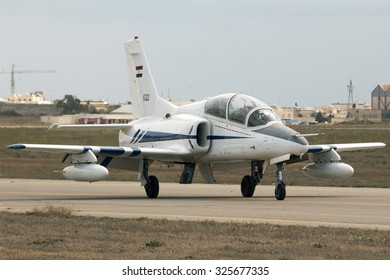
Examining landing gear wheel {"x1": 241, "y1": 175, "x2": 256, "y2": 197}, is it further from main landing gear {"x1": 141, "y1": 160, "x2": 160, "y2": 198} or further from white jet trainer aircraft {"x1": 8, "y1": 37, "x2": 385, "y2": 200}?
main landing gear {"x1": 141, "y1": 160, "x2": 160, "y2": 198}

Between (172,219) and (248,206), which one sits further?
(248,206)

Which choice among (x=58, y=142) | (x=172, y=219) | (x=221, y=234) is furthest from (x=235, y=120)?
(x=58, y=142)

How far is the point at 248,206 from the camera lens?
26859mm

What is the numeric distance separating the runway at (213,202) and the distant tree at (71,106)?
9494 cm

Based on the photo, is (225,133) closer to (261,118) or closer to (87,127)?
(261,118)

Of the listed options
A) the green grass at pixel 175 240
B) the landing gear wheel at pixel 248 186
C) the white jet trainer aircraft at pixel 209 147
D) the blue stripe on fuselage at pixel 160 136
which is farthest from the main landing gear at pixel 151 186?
the green grass at pixel 175 240

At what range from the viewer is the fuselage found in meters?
29.2

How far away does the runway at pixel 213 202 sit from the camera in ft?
76.6

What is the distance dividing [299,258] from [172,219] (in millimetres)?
7094

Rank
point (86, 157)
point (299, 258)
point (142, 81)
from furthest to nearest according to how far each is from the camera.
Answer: point (142, 81) → point (86, 157) → point (299, 258)

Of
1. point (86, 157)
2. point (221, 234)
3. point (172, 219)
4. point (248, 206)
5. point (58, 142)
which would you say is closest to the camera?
point (221, 234)

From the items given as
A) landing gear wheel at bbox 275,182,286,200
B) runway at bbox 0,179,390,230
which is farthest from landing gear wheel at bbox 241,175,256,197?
landing gear wheel at bbox 275,182,286,200

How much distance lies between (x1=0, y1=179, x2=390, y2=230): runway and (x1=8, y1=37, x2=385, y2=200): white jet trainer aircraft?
0.83 meters

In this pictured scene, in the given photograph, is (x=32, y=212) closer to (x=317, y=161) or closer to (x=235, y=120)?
(x=235, y=120)
